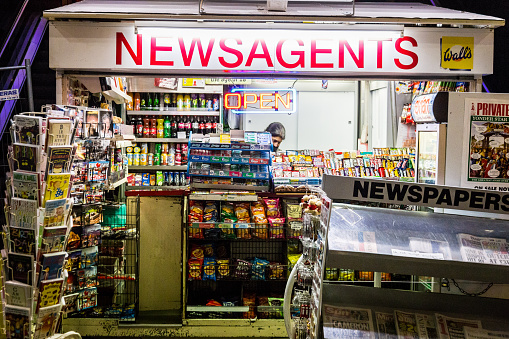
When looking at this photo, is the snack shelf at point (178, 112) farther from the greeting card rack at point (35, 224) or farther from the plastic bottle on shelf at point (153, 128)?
the greeting card rack at point (35, 224)

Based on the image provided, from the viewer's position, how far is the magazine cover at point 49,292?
3.09 m

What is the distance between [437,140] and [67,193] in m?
2.81

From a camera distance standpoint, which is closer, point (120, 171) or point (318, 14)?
point (318, 14)

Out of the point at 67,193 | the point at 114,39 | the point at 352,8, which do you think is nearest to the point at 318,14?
the point at 352,8

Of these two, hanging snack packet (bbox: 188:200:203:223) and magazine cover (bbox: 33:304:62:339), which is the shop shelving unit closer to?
hanging snack packet (bbox: 188:200:203:223)

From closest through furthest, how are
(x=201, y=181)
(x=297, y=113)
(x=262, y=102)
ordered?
(x=201, y=181) < (x=262, y=102) < (x=297, y=113)

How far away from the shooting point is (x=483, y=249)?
2271 millimetres

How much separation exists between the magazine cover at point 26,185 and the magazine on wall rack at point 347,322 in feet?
6.49

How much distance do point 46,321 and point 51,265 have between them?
1.29 feet

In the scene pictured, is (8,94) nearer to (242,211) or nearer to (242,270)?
(242,211)

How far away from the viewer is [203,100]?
8016mm

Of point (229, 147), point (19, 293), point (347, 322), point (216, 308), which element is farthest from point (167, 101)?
point (347, 322)

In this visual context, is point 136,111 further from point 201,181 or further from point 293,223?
point 293,223

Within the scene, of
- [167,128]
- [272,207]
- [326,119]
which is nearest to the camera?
[272,207]
